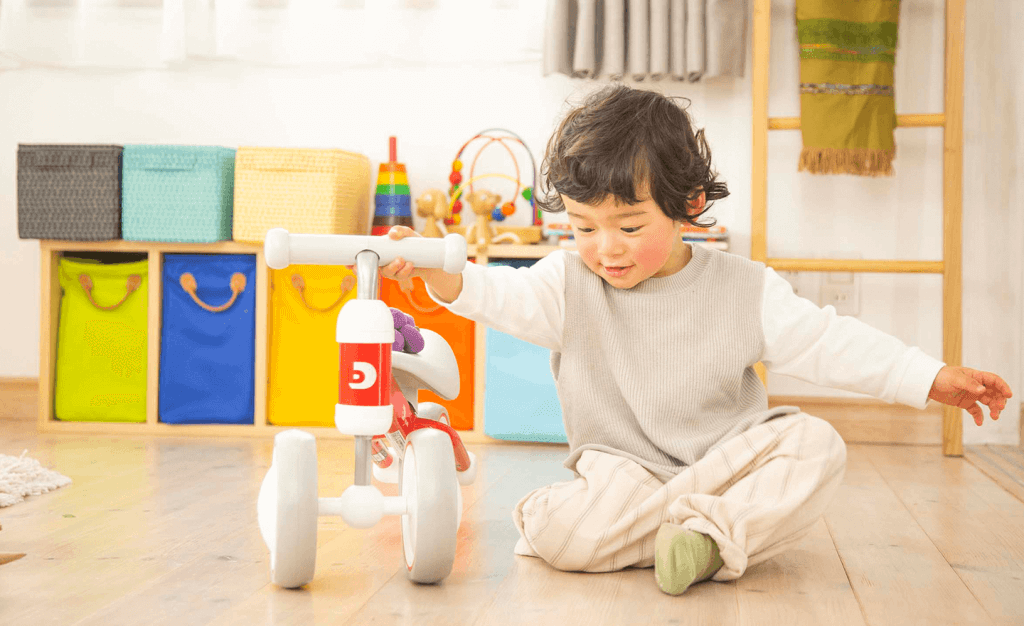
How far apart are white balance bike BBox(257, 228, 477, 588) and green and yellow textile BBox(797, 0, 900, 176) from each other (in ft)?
4.18

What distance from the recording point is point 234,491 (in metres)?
1.42

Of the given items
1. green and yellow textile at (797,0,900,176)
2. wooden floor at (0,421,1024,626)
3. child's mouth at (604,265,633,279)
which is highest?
green and yellow textile at (797,0,900,176)

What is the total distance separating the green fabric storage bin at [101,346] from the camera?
2.08 metres

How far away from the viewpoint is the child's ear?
3.55 ft

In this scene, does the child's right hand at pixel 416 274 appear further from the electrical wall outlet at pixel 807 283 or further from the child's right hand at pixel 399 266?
the electrical wall outlet at pixel 807 283

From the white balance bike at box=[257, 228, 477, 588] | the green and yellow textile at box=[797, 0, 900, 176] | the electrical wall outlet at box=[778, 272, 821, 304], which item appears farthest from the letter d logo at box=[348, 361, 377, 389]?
the electrical wall outlet at box=[778, 272, 821, 304]

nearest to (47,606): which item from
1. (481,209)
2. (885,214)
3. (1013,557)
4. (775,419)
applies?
(775,419)

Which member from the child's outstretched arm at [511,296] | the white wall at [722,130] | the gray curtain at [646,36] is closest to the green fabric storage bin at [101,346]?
the white wall at [722,130]

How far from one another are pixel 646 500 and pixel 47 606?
0.57m

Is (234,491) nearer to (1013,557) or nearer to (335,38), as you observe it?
(1013,557)

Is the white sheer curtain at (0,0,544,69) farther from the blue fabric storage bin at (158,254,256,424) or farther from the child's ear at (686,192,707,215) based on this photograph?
the child's ear at (686,192,707,215)

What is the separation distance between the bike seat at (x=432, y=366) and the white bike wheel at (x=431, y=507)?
0.20 m

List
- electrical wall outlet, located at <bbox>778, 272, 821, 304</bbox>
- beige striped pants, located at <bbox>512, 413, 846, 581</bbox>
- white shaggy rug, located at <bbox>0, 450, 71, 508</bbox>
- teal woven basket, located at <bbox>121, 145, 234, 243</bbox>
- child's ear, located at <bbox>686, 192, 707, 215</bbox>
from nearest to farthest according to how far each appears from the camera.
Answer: beige striped pants, located at <bbox>512, 413, 846, 581</bbox> → child's ear, located at <bbox>686, 192, 707, 215</bbox> → white shaggy rug, located at <bbox>0, 450, 71, 508</bbox> → teal woven basket, located at <bbox>121, 145, 234, 243</bbox> → electrical wall outlet, located at <bbox>778, 272, 821, 304</bbox>

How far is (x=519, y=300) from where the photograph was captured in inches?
42.4
